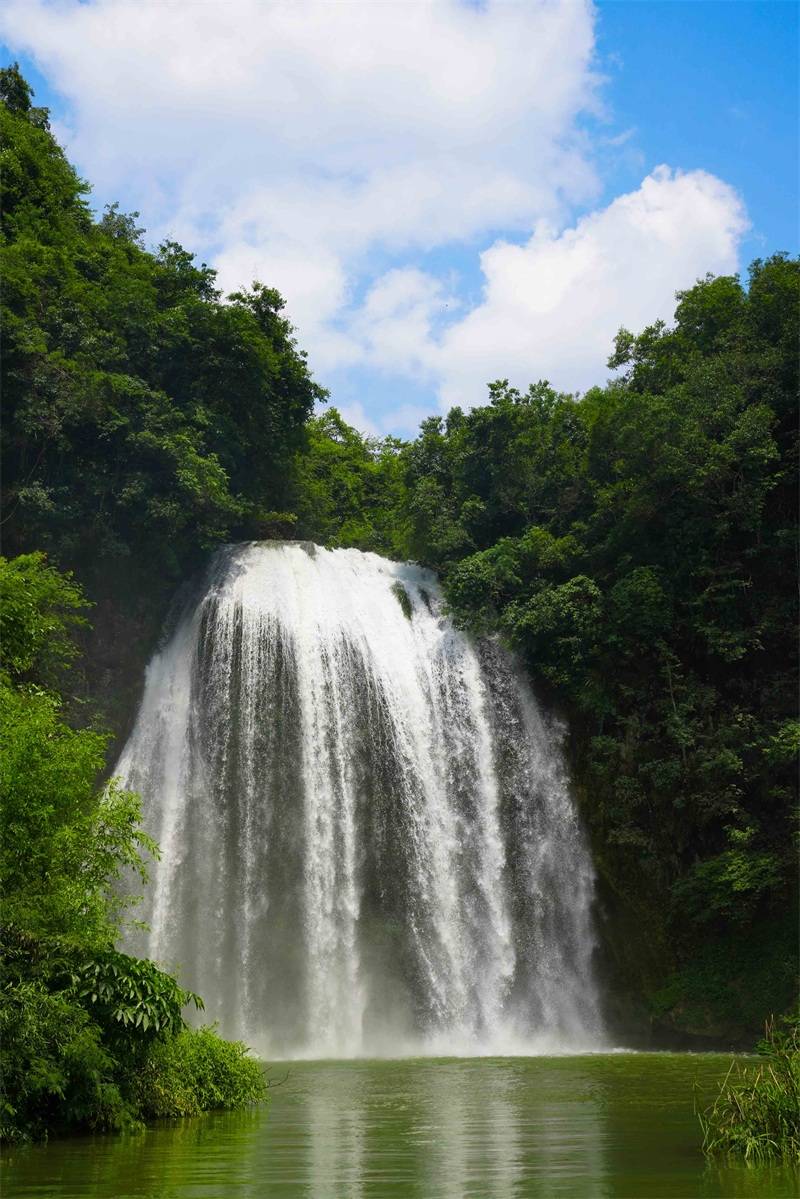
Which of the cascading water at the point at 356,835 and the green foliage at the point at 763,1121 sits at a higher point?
the cascading water at the point at 356,835

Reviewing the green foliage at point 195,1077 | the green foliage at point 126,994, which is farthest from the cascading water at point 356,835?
the green foliage at point 126,994

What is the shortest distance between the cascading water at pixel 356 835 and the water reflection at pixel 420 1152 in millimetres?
7294

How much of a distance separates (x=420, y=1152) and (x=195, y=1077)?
12.1ft

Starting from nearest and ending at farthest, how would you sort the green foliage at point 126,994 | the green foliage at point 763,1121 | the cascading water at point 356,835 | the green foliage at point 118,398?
the green foliage at point 763,1121, the green foliage at point 126,994, the cascading water at point 356,835, the green foliage at point 118,398

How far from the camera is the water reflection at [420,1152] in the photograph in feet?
25.9

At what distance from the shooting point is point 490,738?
2609 cm

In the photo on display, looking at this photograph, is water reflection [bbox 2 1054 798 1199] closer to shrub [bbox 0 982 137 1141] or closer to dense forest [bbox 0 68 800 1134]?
shrub [bbox 0 982 137 1141]

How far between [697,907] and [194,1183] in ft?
56.8

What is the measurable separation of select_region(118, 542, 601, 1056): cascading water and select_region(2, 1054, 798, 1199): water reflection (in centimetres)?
729

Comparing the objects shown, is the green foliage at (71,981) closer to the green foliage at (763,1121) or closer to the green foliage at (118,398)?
the green foliage at (763,1121)

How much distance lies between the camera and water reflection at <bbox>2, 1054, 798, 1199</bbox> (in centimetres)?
789

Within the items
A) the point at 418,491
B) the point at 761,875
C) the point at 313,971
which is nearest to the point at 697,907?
the point at 761,875

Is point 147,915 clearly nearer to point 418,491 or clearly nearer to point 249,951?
point 249,951

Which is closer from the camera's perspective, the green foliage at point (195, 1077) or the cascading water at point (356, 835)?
the green foliage at point (195, 1077)
